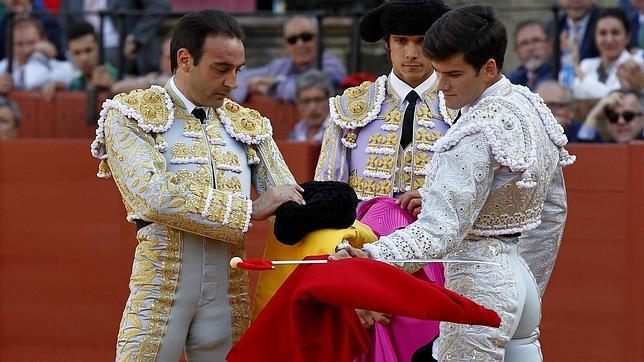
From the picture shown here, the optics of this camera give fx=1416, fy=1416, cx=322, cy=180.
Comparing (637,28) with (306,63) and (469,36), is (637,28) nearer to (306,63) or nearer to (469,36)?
(306,63)

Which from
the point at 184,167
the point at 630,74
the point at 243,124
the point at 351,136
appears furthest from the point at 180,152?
the point at 630,74

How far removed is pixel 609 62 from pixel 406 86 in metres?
2.52

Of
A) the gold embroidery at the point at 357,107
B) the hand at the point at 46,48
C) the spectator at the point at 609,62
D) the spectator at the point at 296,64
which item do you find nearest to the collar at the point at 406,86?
the gold embroidery at the point at 357,107

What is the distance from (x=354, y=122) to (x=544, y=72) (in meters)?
2.57

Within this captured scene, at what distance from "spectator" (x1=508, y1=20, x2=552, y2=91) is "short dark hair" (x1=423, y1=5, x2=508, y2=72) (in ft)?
11.3

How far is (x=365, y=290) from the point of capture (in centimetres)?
358

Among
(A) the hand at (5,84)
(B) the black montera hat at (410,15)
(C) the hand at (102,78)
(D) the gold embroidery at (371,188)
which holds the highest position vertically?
(B) the black montera hat at (410,15)

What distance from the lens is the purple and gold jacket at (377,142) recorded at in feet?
15.3

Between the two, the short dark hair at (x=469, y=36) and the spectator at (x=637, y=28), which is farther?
the spectator at (x=637, y=28)

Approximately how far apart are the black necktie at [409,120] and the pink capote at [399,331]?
41cm

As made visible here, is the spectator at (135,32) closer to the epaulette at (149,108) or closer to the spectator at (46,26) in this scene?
the spectator at (46,26)

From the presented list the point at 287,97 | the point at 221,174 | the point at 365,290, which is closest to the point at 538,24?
the point at 287,97

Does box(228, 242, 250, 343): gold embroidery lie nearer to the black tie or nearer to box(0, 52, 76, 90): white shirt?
the black tie

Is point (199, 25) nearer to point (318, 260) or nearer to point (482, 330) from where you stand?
point (318, 260)
